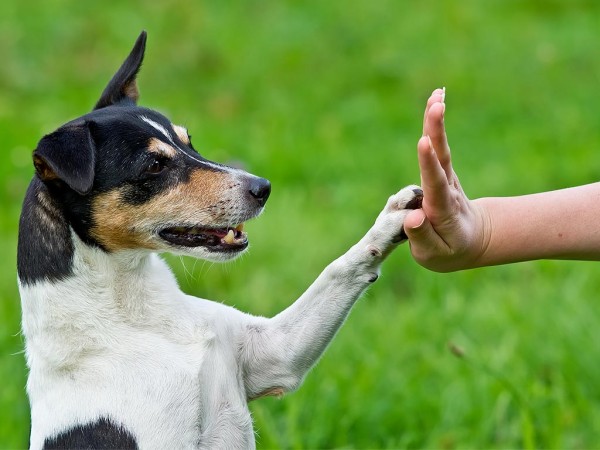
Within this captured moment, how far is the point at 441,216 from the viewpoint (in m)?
2.94

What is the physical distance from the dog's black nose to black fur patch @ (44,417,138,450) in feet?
2.86

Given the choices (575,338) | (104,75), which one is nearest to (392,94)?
(104,75)

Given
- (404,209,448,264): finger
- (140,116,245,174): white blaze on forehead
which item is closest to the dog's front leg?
(404,209,448,264): finger

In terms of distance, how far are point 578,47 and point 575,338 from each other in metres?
5.82

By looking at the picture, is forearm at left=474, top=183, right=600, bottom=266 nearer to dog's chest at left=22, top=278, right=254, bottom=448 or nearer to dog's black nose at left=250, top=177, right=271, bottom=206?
dog's black nose at left=250, top=177, right=271, bottom=206

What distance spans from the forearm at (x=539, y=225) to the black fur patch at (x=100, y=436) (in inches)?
45.9

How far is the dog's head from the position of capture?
334 cm

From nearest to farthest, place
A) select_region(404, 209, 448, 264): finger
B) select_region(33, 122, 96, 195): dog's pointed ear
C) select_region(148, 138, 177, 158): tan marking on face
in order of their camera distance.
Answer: select_region(404, 209, 448, 264): finger
select_region(33, 122, 96, 195): dog's pointed ear
select_region(148, 138, 177, 158): tan marking on face

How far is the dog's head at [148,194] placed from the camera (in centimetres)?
334

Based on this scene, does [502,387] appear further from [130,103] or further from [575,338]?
[130,103]

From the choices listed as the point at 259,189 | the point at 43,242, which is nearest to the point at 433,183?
the point at 259,189

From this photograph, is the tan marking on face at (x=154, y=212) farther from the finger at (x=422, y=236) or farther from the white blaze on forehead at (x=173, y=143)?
the finger at (x=422, y=236)

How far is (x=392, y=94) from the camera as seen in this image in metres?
9.87

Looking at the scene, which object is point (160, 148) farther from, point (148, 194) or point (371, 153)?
point (371, 153)
